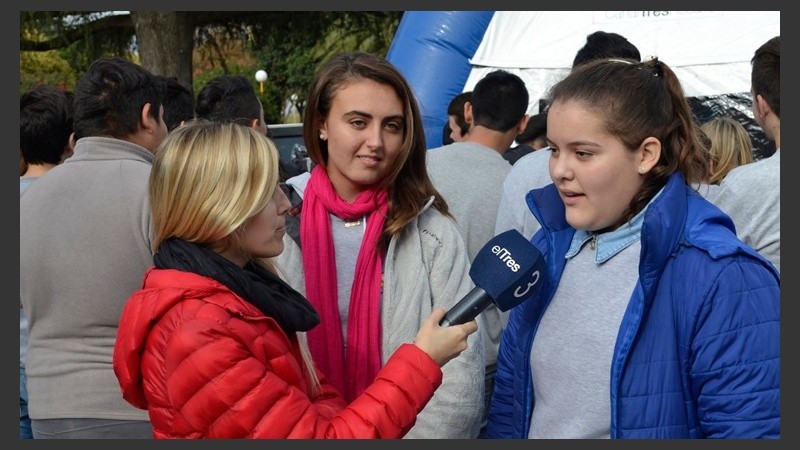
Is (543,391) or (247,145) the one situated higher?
(247,145)

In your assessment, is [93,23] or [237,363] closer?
[237,363]

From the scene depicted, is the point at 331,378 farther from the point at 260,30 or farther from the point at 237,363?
the point at 260,30

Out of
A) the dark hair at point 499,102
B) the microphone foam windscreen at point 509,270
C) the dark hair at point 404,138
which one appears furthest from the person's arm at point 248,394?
the dark hair at point 499,102

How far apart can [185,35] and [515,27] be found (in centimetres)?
685

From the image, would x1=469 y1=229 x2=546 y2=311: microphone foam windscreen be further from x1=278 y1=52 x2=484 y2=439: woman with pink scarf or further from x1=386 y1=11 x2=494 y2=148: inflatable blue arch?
x1=386 y1=11 x2=494 y2=148: inflatable blue arch

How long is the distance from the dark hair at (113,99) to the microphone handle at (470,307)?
180cm

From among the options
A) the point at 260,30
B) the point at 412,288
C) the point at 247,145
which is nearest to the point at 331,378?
the point at 412,288

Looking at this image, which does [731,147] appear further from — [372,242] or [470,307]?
[470,307]

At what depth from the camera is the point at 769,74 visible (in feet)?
11.9

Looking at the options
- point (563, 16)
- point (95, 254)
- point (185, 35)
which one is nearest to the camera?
point (95, 254)

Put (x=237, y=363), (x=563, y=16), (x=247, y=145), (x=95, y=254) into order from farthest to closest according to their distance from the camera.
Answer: (x=563, y=16), (x=95, y=254), (x=247, y=145), (x=237, y=363)

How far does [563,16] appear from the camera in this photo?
8.63 meters

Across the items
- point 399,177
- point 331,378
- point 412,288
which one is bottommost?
point 331,378

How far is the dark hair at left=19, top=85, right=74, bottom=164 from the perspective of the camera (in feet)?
13.3
